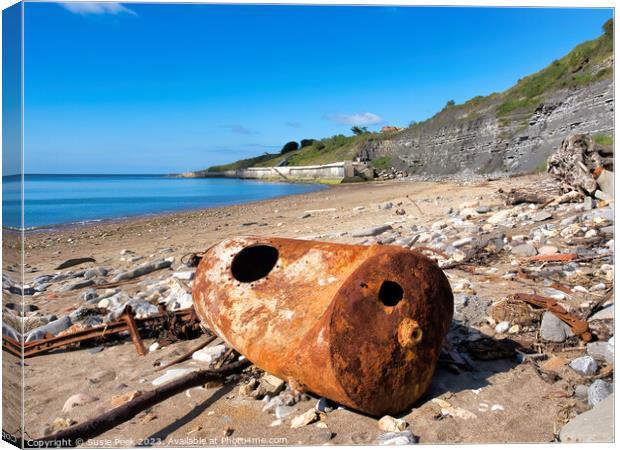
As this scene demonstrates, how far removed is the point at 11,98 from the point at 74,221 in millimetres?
13028

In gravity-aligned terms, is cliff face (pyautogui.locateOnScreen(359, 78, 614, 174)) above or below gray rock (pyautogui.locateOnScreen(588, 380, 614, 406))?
above

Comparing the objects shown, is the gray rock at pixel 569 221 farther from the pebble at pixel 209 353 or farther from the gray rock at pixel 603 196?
the pebble at pixel 209 353

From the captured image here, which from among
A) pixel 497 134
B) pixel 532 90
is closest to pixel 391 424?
pixel 497 134

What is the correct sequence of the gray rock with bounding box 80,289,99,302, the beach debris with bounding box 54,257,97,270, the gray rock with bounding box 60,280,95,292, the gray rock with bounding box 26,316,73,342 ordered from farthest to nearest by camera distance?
the beach debris with bounding box 54,257,97,270
the gray rock with bounding box 60,280,95,292
the gray rock with bounding box 80,289,99,302
the gray rock with bounding box 26,316,73,342

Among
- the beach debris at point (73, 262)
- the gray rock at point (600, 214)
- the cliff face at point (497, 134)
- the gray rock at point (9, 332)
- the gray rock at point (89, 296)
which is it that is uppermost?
the cliff face at point (497, 134)

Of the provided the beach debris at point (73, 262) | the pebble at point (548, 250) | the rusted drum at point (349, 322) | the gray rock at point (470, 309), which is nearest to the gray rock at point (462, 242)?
the pebble at point (548, 250)

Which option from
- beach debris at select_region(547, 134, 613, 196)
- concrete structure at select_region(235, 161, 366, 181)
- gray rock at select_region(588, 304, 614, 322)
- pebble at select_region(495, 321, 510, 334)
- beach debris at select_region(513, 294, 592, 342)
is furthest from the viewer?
concrete structure at select_region(235, 161, 366, 181)

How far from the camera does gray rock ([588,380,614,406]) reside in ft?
7.38

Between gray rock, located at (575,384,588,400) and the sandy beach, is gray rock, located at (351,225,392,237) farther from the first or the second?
gray rock, located at (575,384,588,400)

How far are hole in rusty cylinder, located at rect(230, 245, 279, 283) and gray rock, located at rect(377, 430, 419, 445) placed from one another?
1.45 m

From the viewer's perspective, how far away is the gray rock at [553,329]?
301cm

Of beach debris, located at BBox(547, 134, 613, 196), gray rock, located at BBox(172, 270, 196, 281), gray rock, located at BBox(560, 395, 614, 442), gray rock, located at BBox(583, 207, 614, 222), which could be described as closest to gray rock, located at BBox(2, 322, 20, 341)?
gray rock, located at BBox(560, 395, 614, 442)

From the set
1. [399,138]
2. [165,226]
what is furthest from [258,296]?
[399,138]

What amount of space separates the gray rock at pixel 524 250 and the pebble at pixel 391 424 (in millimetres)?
3688
